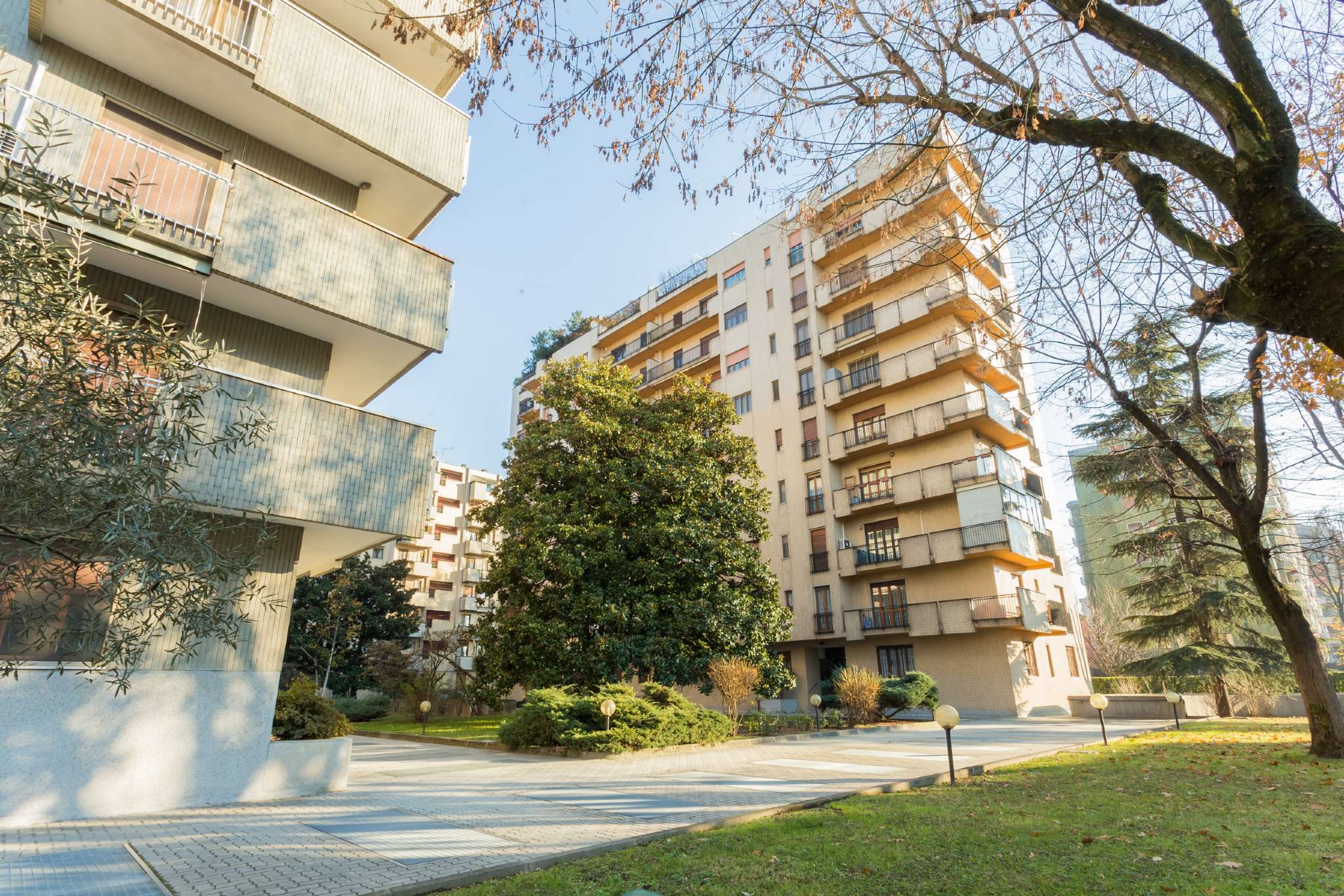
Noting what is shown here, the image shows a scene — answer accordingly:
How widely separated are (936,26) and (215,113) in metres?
10.0

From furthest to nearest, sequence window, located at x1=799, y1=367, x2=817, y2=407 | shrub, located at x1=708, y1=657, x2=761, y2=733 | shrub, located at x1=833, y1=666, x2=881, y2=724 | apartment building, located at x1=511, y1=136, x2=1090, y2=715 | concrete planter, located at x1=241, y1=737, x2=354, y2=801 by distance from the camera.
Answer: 1. window, located at x1=799, y1=367, x2=817, y2=407
2. apartment building, located at x1=511, y1=136, x2=1090, y2=715
3. shrub, located at x1=833, y1=666, x2=881, y2=724
4. shrub, located at x1=708, y1=657, x2=761, y2=733
5. concrete planter, located at x1=241, y1=737, x2=354, y2=801

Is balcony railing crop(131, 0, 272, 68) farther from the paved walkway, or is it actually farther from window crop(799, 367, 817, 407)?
window crop(799, 367, 817, 407)

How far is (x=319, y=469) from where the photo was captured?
8.84 metres

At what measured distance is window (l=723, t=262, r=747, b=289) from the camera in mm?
37625

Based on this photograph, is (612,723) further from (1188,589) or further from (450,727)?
(1188,589)

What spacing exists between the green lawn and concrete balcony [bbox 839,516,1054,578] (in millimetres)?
16346

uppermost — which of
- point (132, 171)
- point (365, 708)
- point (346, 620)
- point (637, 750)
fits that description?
point (132, 171)

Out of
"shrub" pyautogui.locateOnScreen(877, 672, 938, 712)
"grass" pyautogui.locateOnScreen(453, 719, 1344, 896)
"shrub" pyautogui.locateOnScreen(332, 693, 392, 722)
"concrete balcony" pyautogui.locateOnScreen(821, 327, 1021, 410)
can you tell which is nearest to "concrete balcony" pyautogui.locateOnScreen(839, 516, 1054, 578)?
"shrub" pyautogui.locateOnScreen(877, 672, 938, 712)

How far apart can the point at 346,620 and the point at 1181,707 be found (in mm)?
36991

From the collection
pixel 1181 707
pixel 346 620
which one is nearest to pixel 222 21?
pixel 1181 707

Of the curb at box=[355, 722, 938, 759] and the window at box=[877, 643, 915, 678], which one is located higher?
the window at box=[877, 643, 915, 678]

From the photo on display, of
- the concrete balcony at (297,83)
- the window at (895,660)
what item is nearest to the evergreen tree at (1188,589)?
the window at (895,660)

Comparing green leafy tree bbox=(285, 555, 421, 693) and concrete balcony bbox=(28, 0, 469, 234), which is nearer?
concrete balcony bbox=(28, 0, 469, 234)

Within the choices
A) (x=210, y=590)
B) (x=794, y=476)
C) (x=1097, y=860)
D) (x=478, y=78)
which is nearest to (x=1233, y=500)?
(x=1097, y=860)
